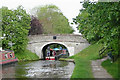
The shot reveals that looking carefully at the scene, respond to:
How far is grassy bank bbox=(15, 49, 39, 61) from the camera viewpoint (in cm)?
2248

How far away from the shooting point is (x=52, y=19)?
3581cm

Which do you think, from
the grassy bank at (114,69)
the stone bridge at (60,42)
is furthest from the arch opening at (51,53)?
the grassy bank at (114,69)

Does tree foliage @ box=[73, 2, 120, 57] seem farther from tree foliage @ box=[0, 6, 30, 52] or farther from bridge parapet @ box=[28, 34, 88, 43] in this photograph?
bridge parapet @ box=[28, 34, 88, 43]

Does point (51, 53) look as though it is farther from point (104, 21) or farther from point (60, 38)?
point (104, 21)

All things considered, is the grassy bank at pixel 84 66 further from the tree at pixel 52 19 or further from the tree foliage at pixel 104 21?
the tree at pixel 52 19

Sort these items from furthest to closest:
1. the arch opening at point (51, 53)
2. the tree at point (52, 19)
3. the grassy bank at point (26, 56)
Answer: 1. the tree at point (52, 19)
2. the arch opening at point (51, 53)
3. the grassy bank at point (26, 56)

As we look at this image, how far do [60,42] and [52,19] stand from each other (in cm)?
1164

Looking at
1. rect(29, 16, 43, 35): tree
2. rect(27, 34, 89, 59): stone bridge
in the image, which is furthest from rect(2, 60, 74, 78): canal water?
rect(29, 16, 43, 35): tree

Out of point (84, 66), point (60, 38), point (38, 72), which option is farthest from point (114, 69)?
point (60, 38)

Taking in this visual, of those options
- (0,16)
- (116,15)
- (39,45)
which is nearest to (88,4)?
(116,15)

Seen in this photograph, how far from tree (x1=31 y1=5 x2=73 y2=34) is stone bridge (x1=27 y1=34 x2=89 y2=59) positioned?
1016cm

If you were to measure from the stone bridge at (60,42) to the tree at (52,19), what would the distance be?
1016 centimetres

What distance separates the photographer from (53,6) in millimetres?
36281

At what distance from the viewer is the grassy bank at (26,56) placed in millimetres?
22480
